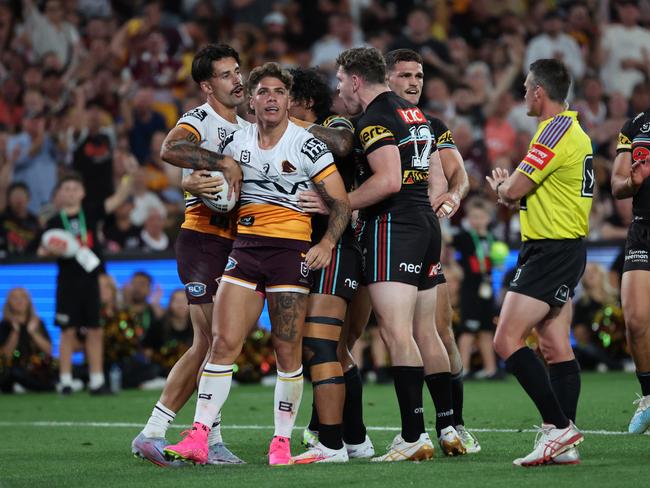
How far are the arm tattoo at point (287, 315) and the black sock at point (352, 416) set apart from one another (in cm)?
75

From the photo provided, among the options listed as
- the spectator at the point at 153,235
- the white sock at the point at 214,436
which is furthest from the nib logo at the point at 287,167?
the spectator at the point at 153,235

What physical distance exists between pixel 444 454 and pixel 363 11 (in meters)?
14.7

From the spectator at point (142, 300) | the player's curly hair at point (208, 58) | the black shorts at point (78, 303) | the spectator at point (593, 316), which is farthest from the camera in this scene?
the spectator at point (593, 316)

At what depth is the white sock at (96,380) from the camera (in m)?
14.8

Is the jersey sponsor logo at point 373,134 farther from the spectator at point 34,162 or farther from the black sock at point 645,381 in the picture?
the spectator at point 34,162

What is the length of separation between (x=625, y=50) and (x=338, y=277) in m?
14.6

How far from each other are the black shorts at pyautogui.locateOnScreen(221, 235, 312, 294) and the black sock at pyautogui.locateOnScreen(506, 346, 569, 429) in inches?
57.1

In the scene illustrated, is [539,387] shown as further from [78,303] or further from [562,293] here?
[78,303]

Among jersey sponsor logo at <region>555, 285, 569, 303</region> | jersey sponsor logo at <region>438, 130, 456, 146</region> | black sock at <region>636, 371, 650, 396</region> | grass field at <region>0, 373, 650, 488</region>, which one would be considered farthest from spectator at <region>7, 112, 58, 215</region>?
jersey sponsor logo at <region>555, 285, 569, 303</region>

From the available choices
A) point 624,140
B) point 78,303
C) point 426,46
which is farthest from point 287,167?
point 426,46

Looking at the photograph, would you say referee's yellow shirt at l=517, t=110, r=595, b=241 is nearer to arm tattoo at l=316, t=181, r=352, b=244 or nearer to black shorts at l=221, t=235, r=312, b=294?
arm tattoo at l=316, t=181, r=352, b=244

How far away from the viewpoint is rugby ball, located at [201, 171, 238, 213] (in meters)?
7.93

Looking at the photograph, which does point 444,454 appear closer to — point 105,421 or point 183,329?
point 105,421

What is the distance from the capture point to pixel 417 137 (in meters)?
8.10
